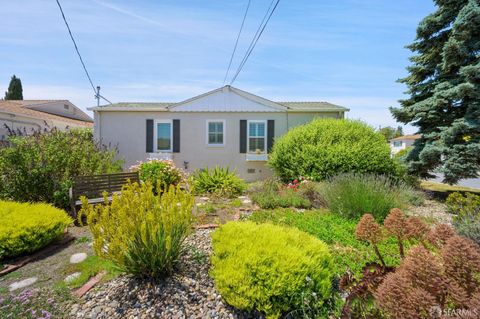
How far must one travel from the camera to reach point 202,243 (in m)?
3.54

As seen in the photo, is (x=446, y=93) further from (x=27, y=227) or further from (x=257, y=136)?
(x=27, y=227)

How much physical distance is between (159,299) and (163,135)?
9.55 metres

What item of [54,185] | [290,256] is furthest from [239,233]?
[54,185]

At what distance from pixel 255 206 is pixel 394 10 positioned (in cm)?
554

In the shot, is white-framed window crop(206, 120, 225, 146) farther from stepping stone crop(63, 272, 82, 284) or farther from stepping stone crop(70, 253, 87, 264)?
stepping stone crop(63, 272, 82, 284)

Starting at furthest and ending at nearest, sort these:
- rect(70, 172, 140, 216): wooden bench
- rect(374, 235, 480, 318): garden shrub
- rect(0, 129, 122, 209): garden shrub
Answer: rect(0, 129, 122, 209): garden shrub → rect(70, 172, 140, 216): wooden bench → rect(374, 235, 480, 318): garden shrub

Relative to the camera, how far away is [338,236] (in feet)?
12.5

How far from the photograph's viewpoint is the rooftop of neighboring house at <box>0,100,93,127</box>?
594 inches

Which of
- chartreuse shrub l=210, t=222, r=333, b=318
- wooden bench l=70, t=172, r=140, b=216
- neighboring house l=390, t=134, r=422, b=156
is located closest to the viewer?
chartreuse shrub l=210, t=222, r=333, b=318

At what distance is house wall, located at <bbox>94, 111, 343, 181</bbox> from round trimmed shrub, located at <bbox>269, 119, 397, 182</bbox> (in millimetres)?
2464

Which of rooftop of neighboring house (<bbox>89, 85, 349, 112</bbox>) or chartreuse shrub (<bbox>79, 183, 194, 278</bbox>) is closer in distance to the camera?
chartreuse shrub (<bbox>79, 183, 194, 278</bbox>)

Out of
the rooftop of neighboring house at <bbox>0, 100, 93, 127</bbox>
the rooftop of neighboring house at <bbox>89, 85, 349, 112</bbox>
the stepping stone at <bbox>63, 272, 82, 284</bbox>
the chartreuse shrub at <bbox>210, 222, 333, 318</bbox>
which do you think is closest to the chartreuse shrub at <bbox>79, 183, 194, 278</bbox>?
the chartreuse shrub at <bbox>210, 222, 333, 318</bbox>

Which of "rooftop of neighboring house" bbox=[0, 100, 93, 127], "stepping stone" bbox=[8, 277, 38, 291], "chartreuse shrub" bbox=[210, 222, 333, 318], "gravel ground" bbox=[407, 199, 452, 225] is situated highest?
"rooftop of neighboring house" bbox=[0, 100, 93, 127]

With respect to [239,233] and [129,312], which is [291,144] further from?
[129,312]
